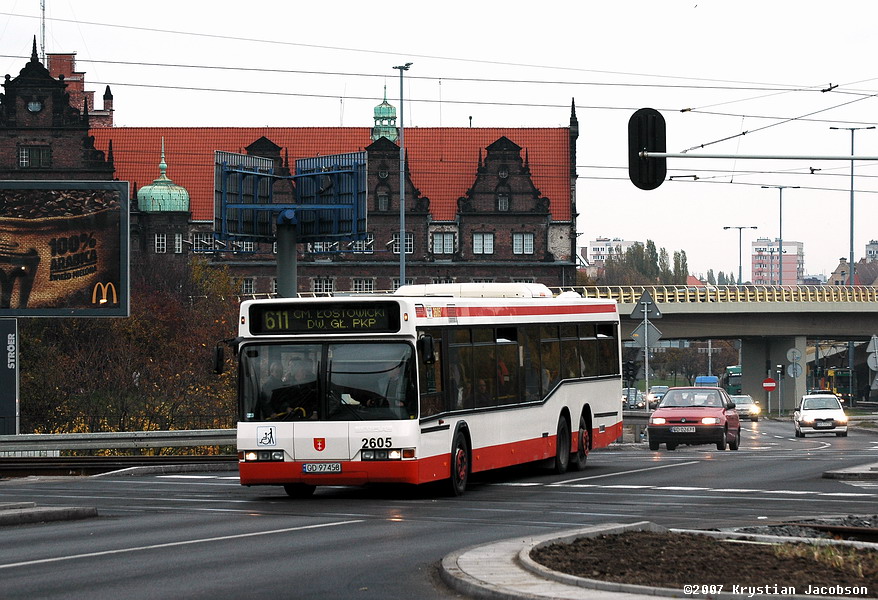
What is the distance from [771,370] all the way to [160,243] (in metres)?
40.4

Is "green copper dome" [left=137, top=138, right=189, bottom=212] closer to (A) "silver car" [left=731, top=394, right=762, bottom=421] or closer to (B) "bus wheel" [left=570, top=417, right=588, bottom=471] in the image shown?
(A) "silver car" [left=731, top=394, right=762, bottom=421]

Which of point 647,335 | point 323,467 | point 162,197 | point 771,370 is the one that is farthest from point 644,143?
point 162,197

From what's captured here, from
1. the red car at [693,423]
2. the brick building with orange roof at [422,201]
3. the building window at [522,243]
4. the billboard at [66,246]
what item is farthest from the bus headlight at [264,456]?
the building window at [522,243]

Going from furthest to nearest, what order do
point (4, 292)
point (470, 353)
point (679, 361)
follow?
point (679, 361)
point (4, 292)
point (470, 353)

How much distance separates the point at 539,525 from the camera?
15633 mm

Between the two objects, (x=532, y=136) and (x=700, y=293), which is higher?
(x=532, y=136)

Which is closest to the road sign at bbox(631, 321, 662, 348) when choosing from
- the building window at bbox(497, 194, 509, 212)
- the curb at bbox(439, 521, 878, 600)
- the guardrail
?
the guardrail

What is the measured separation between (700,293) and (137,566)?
69135 millimetres

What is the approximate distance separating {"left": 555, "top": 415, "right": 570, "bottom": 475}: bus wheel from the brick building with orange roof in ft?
250

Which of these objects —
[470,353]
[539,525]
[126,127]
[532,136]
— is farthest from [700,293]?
[539,525]

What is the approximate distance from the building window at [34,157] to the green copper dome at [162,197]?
297 inches

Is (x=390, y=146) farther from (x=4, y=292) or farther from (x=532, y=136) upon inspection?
(x=4, y=292)

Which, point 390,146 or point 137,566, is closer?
point 137,566

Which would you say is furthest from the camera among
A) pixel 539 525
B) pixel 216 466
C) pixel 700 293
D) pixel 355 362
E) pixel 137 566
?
pixel 700 293
